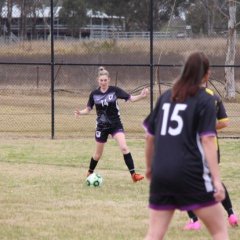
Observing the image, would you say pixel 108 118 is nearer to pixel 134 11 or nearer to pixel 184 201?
pixel 184 201

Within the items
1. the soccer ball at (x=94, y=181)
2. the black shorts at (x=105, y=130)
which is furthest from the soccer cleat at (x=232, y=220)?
the black shorts at (x=105, y=130)

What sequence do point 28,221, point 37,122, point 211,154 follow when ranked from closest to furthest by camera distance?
point 211,154, point 28,221, point 37,122

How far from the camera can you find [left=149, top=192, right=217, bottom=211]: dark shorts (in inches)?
209

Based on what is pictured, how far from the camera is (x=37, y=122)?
23422 millimetres

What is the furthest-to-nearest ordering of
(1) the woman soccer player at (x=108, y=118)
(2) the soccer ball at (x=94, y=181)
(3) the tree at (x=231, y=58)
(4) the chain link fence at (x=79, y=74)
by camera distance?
1. (3) the tree at (x=231, y=58)
2. (4) the chain link fence at (x=79, y=74)
3. (1) the woman soccer player at (x=108, y=118)
4. (2) the soccer ball at (x=94, y=181)

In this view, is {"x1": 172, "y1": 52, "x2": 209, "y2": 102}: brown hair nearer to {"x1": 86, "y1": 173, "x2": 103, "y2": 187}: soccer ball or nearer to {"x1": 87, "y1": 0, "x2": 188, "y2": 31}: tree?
{"x1": 86, "y1": 173, "x2": 103, "y2": 187}: soccer ball

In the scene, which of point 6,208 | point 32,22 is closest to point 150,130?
point 6,208

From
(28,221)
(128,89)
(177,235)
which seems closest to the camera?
(177,235)

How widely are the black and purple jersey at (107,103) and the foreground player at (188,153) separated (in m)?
6.10

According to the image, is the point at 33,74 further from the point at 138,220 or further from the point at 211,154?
the point at 211,154

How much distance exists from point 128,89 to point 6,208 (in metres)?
22.4

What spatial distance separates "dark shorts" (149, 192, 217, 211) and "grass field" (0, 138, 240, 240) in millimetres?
2503

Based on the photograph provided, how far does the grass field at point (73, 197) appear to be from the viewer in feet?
26.6

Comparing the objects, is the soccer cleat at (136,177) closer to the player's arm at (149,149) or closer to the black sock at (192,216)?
the black sock at (192,216)
